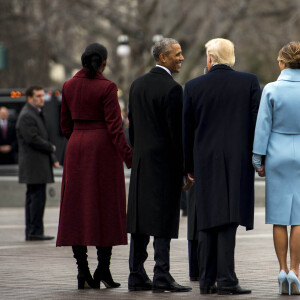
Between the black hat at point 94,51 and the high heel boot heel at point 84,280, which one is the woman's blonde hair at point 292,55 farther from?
the high heel boot heel at point 84,280

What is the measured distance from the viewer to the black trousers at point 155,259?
803cm

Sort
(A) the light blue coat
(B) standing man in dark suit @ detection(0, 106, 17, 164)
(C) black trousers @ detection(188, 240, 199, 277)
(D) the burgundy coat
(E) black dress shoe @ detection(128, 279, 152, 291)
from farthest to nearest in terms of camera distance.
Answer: (B) standing man in dark suit @ detection(0, 106, 17, 164), (C) black trousers @ detection(188, 240, 199, 277), (D) the burgundy coat, (E) black dress shoe @ detection(128, 279, 152, 291), (A) the light blue coat

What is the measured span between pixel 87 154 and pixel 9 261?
8.20 ft

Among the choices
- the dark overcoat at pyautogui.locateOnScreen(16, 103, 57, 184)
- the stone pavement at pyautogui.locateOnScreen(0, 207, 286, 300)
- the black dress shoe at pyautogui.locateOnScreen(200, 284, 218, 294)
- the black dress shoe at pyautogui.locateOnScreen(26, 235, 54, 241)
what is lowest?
the black dress shoe at pyautogui.locateOnScreen(26, 235, 54, 241)

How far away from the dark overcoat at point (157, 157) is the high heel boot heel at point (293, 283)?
94cm

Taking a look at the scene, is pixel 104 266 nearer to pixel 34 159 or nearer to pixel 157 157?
pixel 157 157

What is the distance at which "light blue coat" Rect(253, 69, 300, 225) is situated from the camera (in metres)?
7.88

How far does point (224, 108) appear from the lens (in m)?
7.84

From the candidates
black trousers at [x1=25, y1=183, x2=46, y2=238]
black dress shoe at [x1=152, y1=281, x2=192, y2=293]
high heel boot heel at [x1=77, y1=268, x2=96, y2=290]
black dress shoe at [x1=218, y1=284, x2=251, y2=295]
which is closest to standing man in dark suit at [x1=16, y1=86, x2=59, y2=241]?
black trousers at [x1=25, y1=183, x2=46, y2=238]

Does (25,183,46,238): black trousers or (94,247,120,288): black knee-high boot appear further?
(25,183,46,238): black trousers

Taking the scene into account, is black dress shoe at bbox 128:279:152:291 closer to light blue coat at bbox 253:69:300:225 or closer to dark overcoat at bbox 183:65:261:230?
dark overcoat at bbox 183:65:261:230

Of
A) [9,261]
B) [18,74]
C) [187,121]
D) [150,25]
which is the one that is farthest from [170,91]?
[18,74]

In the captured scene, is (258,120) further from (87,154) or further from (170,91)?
(87,154)

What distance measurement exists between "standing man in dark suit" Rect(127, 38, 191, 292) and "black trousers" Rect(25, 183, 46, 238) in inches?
192
